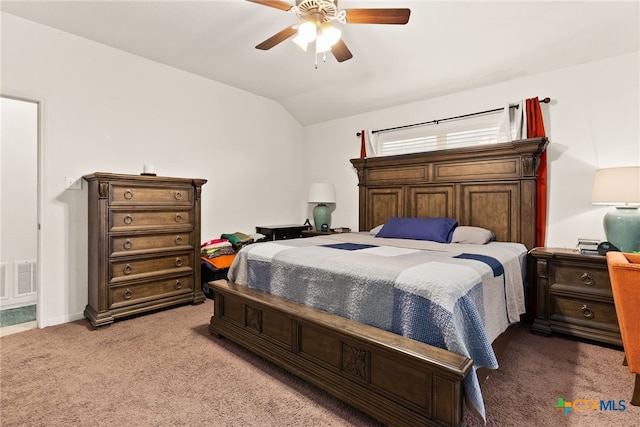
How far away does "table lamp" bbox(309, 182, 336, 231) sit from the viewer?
4.56 meters

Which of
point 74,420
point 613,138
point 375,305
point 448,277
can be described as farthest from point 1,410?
point 613,138

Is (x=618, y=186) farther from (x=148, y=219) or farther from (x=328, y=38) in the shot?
(x=148, y=219)

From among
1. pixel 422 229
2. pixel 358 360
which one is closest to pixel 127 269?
pixel 358 360

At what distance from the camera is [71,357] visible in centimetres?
225

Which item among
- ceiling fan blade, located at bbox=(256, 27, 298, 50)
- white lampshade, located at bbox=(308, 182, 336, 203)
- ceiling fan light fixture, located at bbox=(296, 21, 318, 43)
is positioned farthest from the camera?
white lampshade, located at bbox=(308, 182, 336, 203)

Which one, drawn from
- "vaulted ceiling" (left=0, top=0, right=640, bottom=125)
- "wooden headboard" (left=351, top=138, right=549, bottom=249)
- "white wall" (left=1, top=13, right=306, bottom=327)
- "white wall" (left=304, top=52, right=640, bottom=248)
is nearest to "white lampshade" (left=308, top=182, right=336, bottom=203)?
"wooden headboard" (left=351, top=138, right=549, bottom=249)

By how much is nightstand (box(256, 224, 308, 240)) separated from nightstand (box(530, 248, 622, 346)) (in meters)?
Answer: 3.05

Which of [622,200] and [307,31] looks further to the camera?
[622,200]

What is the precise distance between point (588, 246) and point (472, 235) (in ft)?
2.91

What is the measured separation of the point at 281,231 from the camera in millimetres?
4562

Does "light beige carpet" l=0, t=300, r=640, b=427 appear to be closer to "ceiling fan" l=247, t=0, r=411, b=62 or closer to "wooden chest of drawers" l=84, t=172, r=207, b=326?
"wooden chest of drawers" l=84, t=172, r=207, b=326

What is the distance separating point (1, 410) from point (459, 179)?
402 centimetres

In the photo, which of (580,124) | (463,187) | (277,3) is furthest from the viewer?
A: (463,187)

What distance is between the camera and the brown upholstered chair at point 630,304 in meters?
1.61
